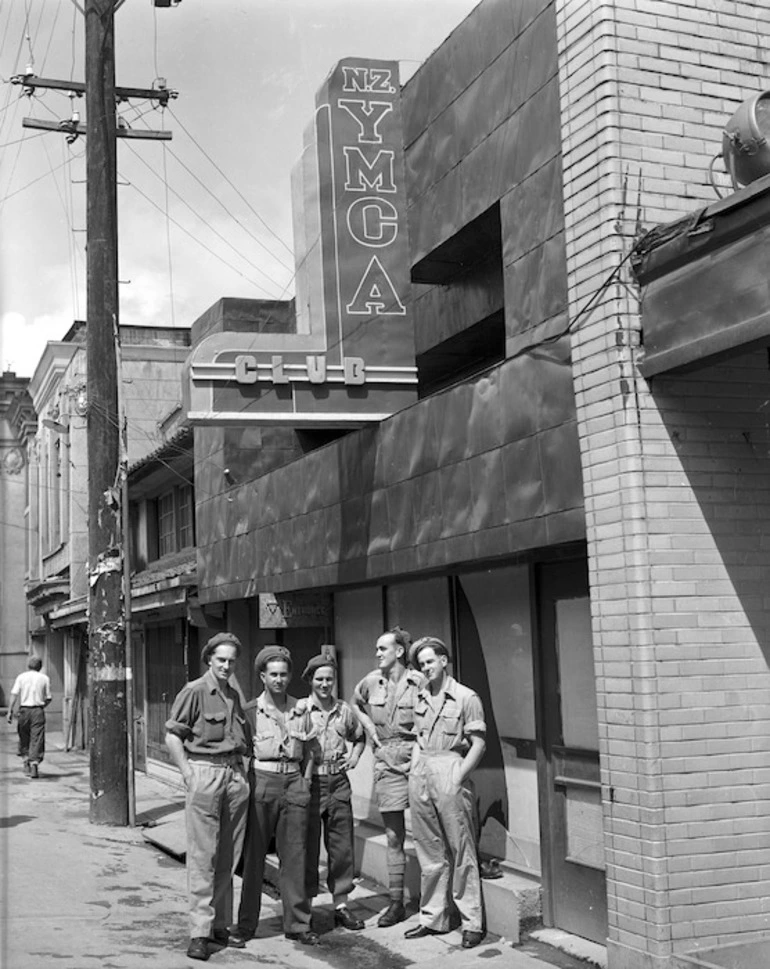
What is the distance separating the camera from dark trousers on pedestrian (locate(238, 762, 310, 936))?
7945 mm

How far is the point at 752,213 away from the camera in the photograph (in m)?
5.77

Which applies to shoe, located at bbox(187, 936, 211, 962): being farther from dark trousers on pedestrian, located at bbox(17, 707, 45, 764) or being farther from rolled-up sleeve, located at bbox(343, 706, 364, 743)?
dark trousers on pedestrian, located at bbox(17, 707, 45, 764)

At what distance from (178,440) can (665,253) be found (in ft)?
39.8

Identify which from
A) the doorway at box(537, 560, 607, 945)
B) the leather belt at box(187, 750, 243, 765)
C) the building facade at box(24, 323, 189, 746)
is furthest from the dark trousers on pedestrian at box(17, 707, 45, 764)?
the doorway at box(537, 560, 607, 945)

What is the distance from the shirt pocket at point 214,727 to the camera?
7.71 metres

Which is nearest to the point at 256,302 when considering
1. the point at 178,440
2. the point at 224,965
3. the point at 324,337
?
the point at 178,440

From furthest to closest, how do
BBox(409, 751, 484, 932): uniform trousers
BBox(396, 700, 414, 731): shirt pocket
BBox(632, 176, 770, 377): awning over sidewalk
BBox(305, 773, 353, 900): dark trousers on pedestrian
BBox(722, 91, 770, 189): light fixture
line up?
BBox(396, 700, 414, 731): shirt pocket
BBox(305, 773, 353, 900): dark trousers on pedestrian
BBox(409, 751, 484, 932): uniform trousers
BBox(722, 91, 770, 189): light fixture
BBox(632, 176, 770, 377): awning over sidewalk

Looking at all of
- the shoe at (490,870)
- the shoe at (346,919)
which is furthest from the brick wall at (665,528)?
the shoe at (346,919)

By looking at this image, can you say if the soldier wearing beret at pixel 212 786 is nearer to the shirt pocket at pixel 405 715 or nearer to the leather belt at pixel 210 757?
the leather belt at pixel 210 757

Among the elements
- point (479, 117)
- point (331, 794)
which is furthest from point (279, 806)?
point (479, 117)

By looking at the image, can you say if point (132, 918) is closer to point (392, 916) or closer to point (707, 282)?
point (392, 916)

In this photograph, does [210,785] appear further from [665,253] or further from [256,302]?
[256,302]

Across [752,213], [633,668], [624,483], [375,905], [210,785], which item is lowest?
[375,905]

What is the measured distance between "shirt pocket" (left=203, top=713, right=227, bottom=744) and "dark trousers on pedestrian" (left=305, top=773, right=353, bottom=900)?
0.87 metres
